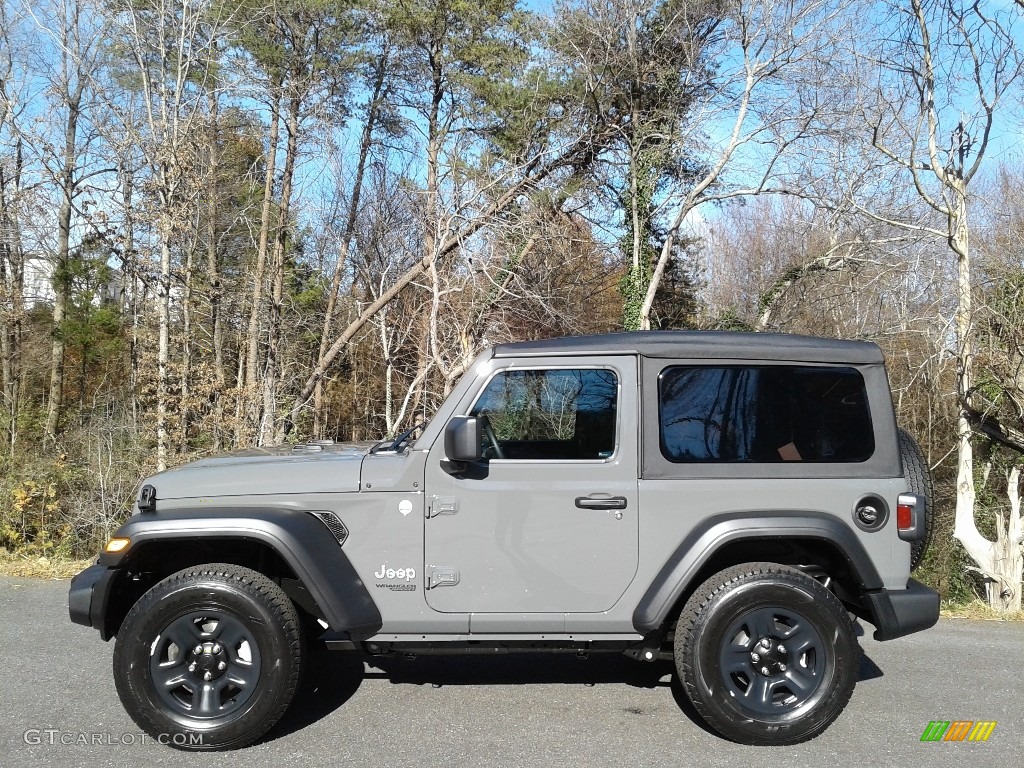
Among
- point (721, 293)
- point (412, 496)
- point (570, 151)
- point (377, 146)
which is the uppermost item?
point (377, 146)

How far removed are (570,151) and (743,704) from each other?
1324 cm

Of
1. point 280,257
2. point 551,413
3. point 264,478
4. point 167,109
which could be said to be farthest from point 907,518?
point 280,257

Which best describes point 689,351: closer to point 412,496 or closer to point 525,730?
point 412,496

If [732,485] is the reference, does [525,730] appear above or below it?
below

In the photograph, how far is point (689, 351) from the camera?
3.99 meters

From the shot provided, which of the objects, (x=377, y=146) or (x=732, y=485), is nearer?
(x=732, y=485)

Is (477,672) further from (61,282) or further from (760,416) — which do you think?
(61,282)

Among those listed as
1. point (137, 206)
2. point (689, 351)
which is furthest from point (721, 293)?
point (689, 351)

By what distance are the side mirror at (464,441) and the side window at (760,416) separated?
0.93 metres

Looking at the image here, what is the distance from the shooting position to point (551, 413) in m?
4.16

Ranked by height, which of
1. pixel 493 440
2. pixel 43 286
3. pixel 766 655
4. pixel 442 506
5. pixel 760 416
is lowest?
pixel 766 655

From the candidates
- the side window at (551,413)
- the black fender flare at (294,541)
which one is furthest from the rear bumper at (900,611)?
the black fender flare at (294,541)

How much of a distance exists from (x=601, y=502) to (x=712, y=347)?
949 mm

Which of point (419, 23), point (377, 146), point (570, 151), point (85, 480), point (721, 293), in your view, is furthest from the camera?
point (721, 293)
